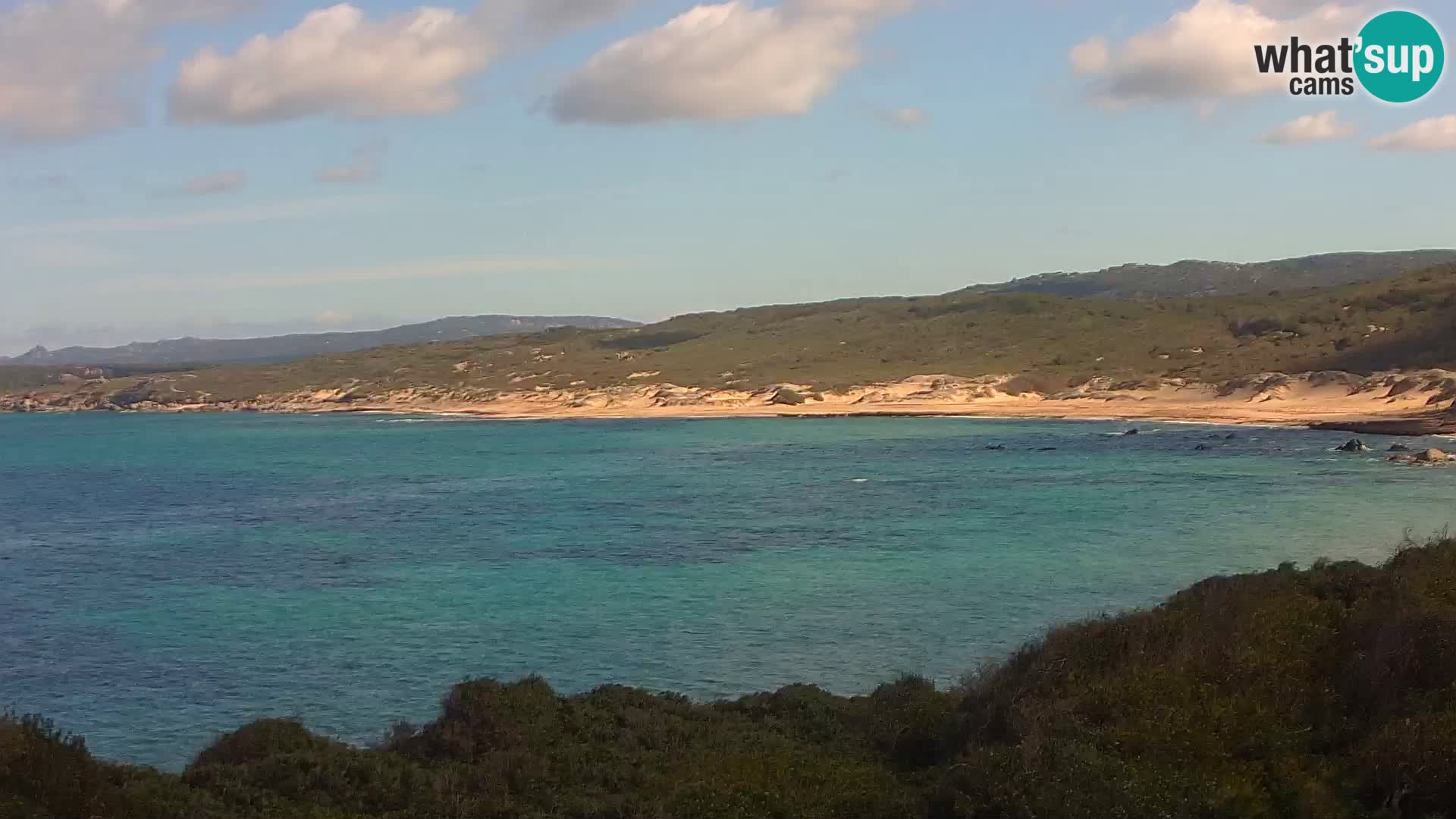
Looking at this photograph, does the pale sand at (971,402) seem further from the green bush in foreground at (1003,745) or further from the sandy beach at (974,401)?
the green bush in foreground at (1003,745)

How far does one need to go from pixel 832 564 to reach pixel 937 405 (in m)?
95.4

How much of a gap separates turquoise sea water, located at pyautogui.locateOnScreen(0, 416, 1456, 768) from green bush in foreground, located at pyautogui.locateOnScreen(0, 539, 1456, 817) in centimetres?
603

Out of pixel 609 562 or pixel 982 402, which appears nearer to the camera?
pixel 609 562

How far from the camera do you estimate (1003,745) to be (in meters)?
13.8

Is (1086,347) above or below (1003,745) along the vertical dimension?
above

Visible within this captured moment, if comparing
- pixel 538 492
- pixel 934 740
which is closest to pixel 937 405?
pixel 538 492

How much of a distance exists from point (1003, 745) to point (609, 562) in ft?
94.9

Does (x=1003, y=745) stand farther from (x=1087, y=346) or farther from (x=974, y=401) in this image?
(x=1087, y=346)

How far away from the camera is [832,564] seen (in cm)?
3959

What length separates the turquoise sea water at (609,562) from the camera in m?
26.1

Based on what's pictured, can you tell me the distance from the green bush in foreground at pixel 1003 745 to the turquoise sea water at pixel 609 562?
19.8ft

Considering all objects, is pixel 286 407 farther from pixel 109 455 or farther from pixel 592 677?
pixel 592 677

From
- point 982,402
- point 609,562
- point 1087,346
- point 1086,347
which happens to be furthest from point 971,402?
point 609,562

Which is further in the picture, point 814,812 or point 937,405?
point 937,405
